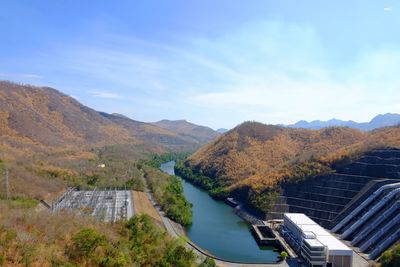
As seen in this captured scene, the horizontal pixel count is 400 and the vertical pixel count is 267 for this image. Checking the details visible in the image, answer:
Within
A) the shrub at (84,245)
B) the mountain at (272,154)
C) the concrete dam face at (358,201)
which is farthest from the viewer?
the mountain at (272,154)

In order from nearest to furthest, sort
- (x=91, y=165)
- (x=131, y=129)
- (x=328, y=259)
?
(x=328, y=259)
(x=91, y=165)
(x=131, y=129)

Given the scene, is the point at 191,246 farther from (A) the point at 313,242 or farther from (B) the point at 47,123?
(B) the point at 47,123

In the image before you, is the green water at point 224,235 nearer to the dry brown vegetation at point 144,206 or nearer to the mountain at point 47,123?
the dry brown vegetation at point 144,206

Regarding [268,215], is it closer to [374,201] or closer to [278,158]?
[374,201]

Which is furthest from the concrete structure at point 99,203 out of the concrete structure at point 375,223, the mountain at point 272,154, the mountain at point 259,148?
the concrete structure at point 375,223

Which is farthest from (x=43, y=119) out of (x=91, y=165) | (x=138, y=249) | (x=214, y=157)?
(x=138, y=249)
